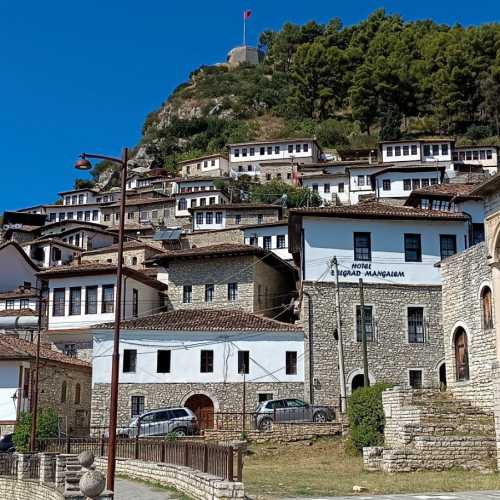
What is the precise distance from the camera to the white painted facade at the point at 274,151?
10075cm

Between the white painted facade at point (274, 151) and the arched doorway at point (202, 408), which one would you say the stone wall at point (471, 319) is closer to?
the arched doorway at point (202, 408)

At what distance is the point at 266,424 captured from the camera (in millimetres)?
33188

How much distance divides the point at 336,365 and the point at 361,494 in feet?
70.1

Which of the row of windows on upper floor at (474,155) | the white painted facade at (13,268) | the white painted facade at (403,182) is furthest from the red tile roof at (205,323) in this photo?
the row of windows on upper floor at (474,155)

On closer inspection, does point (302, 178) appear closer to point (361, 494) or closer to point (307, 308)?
point (307, 308)

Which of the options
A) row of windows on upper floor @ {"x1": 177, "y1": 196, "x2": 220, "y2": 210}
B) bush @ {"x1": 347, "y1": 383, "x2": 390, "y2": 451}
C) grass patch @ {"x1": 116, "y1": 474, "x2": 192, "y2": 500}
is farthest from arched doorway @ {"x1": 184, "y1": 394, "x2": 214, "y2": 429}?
row of windows on upper floor @ {"x1": 177, "y1": 196, "x2": 220, "y2": 210}

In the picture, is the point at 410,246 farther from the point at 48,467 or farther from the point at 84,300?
the point at 48,467

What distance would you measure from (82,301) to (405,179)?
43.9m

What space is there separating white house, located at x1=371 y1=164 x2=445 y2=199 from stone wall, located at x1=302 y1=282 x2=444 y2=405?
134 ft

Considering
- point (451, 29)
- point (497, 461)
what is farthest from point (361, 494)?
point (451, 29)

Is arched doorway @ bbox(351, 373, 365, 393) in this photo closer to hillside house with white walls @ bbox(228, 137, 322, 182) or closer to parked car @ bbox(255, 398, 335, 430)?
parked car @ bbox(255, 398, 335, 430)

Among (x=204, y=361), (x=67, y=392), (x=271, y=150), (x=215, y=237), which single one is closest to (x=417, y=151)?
(x=271, y=150)

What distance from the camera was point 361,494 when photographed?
→ 16766 mm

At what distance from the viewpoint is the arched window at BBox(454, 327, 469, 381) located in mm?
26984
